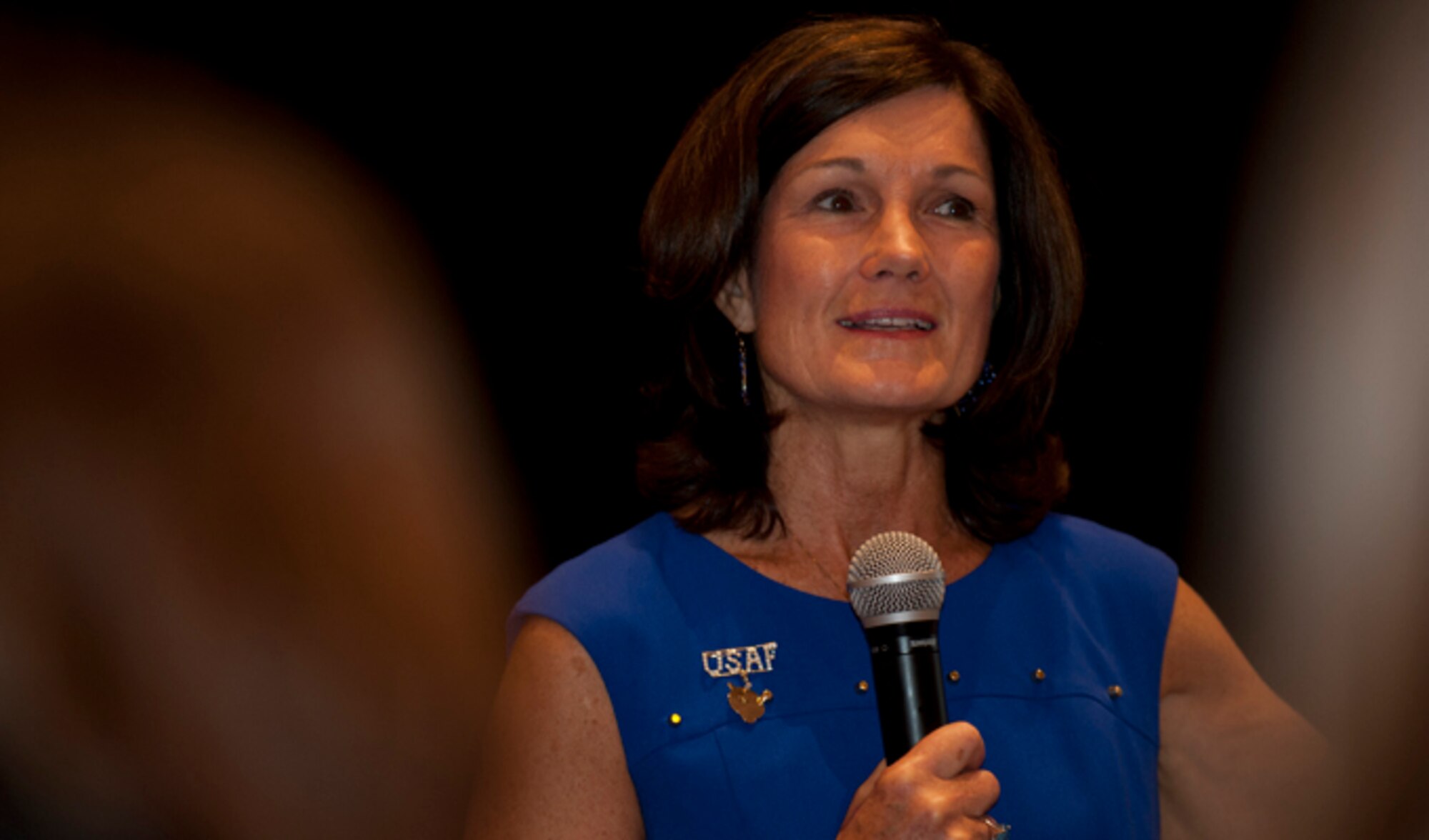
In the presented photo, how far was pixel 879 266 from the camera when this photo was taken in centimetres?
159

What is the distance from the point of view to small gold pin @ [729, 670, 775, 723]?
154 cm

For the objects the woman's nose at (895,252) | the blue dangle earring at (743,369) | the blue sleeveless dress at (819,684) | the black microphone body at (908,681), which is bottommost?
the blue sleeveless dress at (819,684)

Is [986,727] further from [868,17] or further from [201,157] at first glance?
[201,157]

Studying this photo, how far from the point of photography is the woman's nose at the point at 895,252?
1.59 meters

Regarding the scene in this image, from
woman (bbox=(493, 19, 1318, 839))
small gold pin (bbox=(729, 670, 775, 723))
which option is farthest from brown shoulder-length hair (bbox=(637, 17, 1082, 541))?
small gold pin (bbox=(729, 670, 775, 723))

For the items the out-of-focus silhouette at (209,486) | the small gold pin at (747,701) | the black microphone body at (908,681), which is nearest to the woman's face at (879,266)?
the small gold pin at (747,701)

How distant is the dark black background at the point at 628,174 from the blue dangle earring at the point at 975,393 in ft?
1.31

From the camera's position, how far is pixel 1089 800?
1572 millimetres

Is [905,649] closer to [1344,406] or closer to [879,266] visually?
[879,266]

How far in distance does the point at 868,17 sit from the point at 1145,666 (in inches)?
40.4

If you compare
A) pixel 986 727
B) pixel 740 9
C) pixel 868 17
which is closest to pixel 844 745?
pixel 986 727

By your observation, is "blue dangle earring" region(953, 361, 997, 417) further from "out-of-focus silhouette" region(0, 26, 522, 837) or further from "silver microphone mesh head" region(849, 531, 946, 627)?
"out-of-focus silhouette" region(0, 26, 522, 837)

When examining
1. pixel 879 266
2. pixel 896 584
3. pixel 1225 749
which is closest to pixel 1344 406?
pixel 1225 749

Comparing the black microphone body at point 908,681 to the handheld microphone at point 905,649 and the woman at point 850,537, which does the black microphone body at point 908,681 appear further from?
the woman at point 850,537
